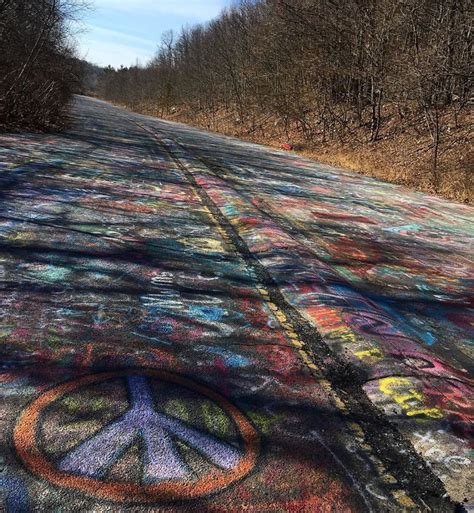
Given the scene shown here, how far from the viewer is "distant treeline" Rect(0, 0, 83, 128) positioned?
1485 centimetres

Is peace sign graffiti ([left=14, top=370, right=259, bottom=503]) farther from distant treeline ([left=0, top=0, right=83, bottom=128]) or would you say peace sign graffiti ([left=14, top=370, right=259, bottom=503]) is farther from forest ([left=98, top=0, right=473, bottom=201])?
distant treeline ([left=0, top=0, right=83, bottom=128])

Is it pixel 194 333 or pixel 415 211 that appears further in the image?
pixel 415 211

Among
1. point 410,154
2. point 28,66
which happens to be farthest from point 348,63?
point 28,66

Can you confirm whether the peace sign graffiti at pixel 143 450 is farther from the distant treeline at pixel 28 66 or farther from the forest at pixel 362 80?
the distant treeline at pixel 28 66

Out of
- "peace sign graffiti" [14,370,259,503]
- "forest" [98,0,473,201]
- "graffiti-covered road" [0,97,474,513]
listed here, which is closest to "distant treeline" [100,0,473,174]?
"forest" [98,0,473,201]

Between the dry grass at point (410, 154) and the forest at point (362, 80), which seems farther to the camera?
the forest at point (362, 80)

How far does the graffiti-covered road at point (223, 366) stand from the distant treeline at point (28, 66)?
31.8 feet

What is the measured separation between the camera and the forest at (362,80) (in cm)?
1377

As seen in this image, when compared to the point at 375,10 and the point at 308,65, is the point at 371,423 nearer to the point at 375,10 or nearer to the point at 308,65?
the point at 375,10

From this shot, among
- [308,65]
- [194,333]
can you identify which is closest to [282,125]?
[308,65]

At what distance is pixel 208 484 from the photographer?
1.95 m

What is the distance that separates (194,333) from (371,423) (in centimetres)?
127

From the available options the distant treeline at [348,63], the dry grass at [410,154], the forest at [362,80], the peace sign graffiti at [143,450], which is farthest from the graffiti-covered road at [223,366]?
the distant treeline at [348,63]

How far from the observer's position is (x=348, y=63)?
801 inches
